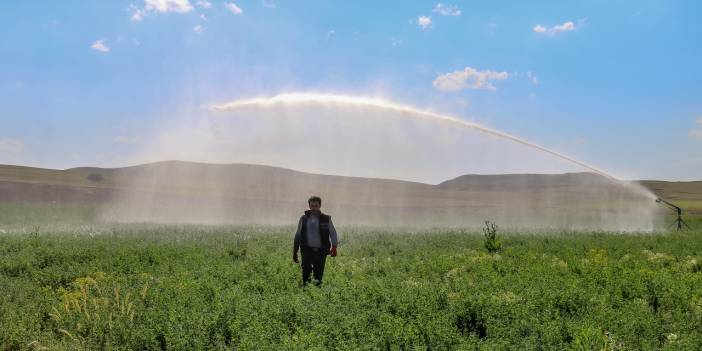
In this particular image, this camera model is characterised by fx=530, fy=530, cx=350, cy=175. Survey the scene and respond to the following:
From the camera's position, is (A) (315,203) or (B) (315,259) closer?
(A) (315,203)

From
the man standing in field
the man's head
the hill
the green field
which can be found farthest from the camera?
the hill

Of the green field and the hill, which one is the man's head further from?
the hill

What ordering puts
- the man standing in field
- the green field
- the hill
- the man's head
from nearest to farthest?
the green field → the man's head → the man standing in field → the hill

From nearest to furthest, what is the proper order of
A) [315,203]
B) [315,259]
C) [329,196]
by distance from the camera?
[315,203] < [315,259] < [329,196]

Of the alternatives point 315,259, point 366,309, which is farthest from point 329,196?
point 366,309

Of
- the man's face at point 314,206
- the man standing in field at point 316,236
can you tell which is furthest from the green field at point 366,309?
the man's face at point 314,206

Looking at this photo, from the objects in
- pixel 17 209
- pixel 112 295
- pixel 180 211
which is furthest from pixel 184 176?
pixel 112 295

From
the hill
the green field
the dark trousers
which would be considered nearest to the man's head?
the dark trousers

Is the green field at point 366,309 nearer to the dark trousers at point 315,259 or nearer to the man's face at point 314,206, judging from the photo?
the dark trousers at point 315,259

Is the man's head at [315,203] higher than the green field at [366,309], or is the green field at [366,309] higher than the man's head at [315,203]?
the man's head at [315,203]

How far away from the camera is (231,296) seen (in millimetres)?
10477

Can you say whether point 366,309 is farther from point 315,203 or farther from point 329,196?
point 329,196

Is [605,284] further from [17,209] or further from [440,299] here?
[17,209]

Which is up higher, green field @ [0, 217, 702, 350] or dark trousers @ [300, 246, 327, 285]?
dark trousers @ [300, 246, 327, 285]
